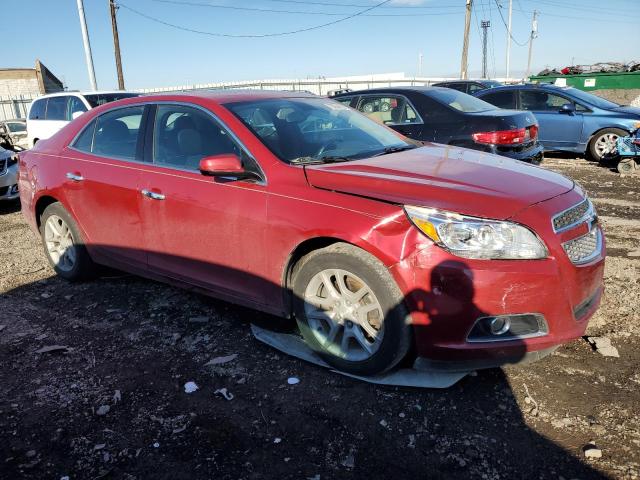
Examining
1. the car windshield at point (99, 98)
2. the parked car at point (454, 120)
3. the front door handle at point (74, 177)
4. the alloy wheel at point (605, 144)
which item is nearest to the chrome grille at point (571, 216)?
the front door handle at point (74, 177)

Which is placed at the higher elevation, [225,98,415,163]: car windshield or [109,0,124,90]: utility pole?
[109,0,124,90]: utility pole

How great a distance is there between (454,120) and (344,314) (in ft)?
16.1

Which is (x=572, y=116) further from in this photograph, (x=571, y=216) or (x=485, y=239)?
(x=485, y=239)

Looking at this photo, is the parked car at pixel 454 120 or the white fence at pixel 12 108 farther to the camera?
the white fence at pixel 12 108

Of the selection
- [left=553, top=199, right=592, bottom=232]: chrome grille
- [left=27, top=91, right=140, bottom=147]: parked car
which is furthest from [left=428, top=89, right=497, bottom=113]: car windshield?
[left=27, top=91, right=140, bottom=147]: parked car

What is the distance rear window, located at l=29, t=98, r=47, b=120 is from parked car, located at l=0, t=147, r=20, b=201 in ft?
13.5

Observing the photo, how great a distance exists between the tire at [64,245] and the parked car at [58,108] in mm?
6946

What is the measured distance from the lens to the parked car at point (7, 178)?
329 inches

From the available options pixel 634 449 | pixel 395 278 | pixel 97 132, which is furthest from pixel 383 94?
pixel 634 449

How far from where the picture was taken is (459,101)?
7.63 meters

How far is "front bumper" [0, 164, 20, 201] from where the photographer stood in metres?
8.33

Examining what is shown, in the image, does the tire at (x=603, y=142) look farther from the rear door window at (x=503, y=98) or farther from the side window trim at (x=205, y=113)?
the side window trim at (x=205, y=113)

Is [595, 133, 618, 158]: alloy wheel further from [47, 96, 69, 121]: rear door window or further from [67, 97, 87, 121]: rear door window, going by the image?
[47, 96, 69, 121]: rear door window

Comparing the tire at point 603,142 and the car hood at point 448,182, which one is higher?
the car hood at point 448,182
